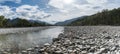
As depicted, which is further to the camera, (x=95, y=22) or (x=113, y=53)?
(x=95, y=22)

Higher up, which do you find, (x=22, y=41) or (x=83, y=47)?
(x=83, y=47)

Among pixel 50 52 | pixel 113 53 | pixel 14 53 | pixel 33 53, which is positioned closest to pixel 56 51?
pixel 50 52

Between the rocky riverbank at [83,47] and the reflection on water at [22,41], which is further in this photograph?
the reflection on water at [22,41]

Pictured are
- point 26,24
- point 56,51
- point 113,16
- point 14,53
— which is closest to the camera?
point 56,51

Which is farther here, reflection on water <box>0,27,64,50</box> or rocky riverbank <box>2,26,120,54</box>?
reflection on water <box>0,27,64,50</box>

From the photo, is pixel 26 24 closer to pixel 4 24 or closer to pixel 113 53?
pixel 4 24

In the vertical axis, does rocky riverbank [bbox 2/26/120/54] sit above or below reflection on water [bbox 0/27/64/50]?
above

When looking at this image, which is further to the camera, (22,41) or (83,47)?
(22,41)

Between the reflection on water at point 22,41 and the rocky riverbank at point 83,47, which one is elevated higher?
the rocky riverbank at point 83,47

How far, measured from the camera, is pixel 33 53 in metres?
14.5

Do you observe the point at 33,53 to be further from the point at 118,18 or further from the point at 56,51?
the point at 118,18

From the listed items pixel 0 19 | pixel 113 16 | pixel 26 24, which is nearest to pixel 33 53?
pixel 0 19

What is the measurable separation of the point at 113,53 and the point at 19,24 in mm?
169597

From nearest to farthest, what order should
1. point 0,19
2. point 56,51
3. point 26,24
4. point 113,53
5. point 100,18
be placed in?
1. point 113,53
2. point 56,51
3. point 0,19
4. point 100,18
5. point 26,24
